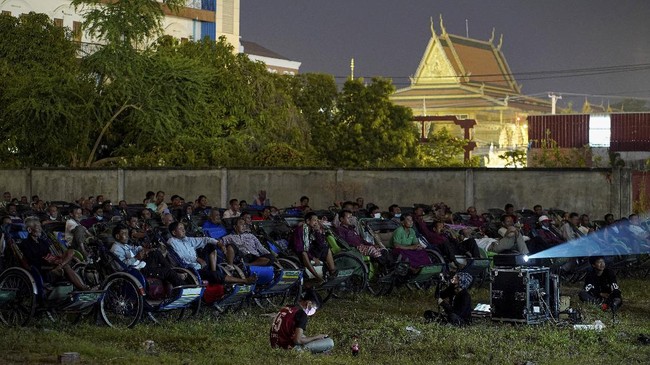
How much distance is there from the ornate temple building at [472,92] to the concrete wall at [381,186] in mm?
58314

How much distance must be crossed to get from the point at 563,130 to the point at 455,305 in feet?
179

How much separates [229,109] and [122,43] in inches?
194

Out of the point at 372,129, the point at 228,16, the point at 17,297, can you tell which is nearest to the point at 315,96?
the point at 372,129

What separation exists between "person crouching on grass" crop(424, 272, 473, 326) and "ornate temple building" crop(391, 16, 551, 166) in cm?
7782

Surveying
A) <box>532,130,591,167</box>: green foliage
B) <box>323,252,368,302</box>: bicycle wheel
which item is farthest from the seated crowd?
<box>532,130,591,167</box>: green foliage

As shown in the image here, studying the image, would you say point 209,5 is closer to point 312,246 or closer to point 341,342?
point 312,246

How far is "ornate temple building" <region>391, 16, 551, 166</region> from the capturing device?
328 ft

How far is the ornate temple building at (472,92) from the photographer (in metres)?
100

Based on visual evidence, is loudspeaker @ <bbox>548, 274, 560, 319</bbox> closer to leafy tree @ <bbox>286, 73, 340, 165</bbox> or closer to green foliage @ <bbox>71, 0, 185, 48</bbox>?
green foliage @ <bbox>71, 0, 185, 48</bbox>

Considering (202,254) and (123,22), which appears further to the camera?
(123,22)

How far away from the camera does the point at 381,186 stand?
31234 millimetres

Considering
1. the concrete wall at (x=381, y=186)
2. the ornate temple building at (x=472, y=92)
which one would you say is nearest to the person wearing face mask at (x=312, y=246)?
the concrete wall at (x=381, y=186)

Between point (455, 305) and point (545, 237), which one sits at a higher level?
point (545, 237)

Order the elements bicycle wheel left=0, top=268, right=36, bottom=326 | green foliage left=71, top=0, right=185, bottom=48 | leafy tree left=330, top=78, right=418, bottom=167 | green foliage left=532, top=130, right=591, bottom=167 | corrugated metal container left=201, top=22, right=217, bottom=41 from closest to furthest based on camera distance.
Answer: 1. bicycle wheel left=0, top=268, right=36, bottom=326
2. green foliage left=71, top=0, right=185, bottom=48
3. green foliage left=532, top=130, right=591, bottom=167
4. leafy tree left=330, top=78, right=418, bottom=167
5. corrugated metal container left=201, top=22, right=217, bottom=41
